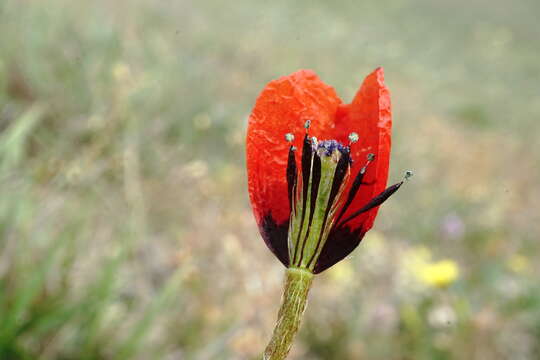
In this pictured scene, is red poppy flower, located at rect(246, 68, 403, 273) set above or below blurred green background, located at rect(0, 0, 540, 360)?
below

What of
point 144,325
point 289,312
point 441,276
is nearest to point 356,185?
point 289,312

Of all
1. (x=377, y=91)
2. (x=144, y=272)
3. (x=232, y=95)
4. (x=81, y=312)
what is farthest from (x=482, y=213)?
(x=377, y=91)

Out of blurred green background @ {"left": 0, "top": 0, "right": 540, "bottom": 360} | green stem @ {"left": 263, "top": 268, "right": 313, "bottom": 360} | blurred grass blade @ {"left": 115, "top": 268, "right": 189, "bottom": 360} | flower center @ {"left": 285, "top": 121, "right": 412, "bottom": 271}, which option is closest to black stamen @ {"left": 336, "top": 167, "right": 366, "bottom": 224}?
flower center @ {"left": 285, "top": 121, "right": 412, "bottom": 271}

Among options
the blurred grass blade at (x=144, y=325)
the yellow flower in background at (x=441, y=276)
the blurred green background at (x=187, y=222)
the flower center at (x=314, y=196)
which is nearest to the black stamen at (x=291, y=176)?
the flower center at (x=314, y=196)

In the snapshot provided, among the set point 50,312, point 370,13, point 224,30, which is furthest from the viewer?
point 370,13

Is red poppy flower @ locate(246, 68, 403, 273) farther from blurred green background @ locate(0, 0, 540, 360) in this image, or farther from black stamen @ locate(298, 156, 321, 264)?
blurred green background @ locate(0, 0, 540, 360)

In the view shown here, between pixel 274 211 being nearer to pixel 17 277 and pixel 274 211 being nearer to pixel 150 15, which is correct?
pixel 17 277

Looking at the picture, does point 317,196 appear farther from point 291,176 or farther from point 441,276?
point 441,276
